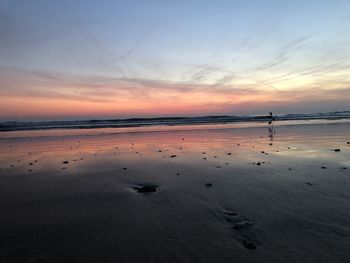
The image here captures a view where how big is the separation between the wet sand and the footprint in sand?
1 cm

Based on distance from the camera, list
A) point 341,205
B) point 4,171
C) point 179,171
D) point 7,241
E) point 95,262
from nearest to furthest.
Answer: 1. point 95,262
2. point 7,241
3. point 341,205
4. point 179,171
5. point 4,171

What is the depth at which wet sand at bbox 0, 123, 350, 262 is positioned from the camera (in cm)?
358

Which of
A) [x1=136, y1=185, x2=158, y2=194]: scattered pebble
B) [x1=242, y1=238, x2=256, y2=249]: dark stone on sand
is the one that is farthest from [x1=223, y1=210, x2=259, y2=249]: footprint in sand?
[x1=136, y1=185, x2=158, y2=194]: scattered pebble

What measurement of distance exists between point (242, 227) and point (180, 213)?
1107 millimetres

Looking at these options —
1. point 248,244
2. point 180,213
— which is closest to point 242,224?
point 248,244

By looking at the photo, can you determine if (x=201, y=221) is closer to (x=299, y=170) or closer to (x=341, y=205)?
(x=341, y=205)

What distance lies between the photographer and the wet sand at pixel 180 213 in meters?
3.58

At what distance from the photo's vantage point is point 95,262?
3.37 metres

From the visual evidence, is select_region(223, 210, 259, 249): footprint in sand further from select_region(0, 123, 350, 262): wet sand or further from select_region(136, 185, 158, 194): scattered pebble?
select_region(136, 185, 158, 194): scattered pebble

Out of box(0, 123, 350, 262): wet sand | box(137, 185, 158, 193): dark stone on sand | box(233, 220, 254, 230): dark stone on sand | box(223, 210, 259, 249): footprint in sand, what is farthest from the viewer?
box(137, 185, 158, 193): dark stone on sand

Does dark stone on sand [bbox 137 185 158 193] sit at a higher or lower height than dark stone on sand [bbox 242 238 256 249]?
higher

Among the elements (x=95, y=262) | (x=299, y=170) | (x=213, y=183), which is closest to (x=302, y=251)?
(x=95, y=262)

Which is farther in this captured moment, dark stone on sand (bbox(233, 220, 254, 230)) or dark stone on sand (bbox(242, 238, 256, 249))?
dark stone on sand (bbox(233, 220, 254, 230))

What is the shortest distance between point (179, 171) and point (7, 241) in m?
5.05
